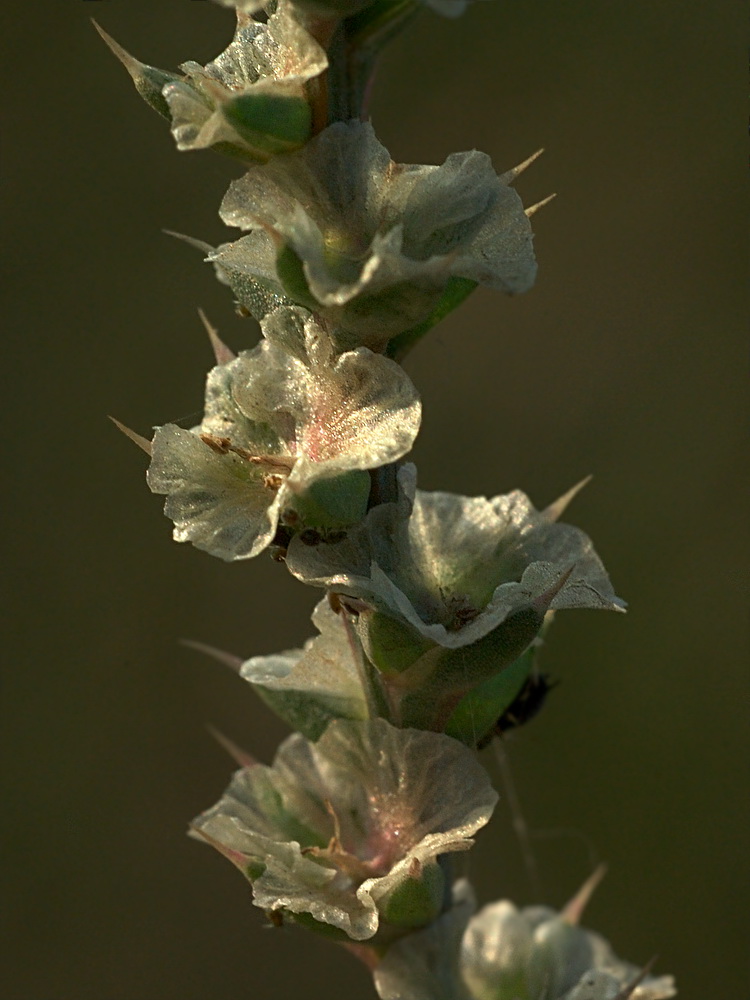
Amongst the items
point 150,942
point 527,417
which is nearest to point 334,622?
point 527,417

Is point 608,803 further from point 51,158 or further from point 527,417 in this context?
point 51,158

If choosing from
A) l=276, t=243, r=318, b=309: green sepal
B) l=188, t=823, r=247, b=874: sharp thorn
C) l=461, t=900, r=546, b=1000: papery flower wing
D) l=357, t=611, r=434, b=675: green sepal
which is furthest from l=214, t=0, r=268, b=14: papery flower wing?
l=461, t=900, r=546, b=1000: papery flower wing

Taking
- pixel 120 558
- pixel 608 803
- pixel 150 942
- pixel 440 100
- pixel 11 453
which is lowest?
pixel 150 942

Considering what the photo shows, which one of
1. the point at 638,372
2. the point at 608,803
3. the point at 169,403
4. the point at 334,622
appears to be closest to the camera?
the point at 334,622

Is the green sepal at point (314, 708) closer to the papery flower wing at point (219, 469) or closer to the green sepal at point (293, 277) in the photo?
the papery flower wing at point (219, 469)

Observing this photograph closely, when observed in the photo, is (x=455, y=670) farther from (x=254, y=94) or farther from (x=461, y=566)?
(x=254, y=94)

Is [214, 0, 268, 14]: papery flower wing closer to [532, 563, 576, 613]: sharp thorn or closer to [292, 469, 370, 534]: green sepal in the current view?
[292, 469, 370, 534]: green sepal
